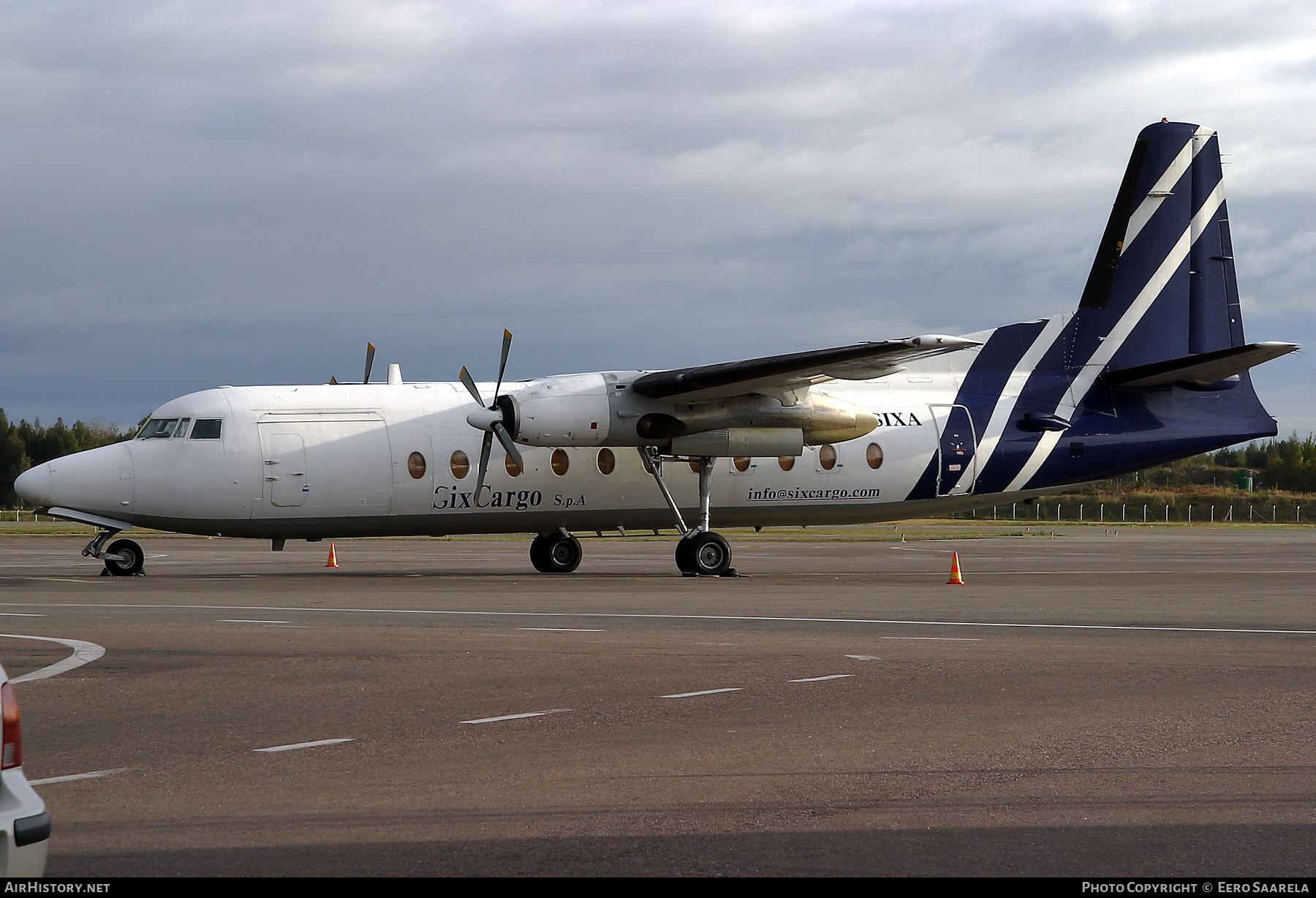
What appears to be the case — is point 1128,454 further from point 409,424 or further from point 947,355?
point 409,424

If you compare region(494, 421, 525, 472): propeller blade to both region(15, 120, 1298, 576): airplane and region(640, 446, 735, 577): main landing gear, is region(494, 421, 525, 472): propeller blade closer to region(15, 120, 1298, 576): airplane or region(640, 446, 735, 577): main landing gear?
region(15, 120, 1298, 576): airplane

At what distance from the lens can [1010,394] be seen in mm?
26281

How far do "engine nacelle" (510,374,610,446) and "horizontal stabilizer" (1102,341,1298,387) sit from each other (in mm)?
11404

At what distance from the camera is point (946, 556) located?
3316 centimetres

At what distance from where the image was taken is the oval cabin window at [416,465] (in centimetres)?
2336

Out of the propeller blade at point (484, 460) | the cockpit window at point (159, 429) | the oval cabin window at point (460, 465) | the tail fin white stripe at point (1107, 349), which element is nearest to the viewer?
the cockpit window at point (159, 429)

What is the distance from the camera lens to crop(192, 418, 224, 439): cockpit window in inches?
885

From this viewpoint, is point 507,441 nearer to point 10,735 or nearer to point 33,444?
point 10,735

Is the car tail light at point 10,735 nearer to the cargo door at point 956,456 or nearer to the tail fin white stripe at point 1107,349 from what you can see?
the cargo door at point 956,456

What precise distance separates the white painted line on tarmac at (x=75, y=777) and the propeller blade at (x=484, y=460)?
16332mm

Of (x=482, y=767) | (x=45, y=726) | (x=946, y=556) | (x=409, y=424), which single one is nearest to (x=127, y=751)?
(x=45, y=726)

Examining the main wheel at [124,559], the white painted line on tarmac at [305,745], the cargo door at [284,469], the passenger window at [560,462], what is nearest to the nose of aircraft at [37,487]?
the main wheel at [124,559]

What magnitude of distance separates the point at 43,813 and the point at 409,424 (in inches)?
783

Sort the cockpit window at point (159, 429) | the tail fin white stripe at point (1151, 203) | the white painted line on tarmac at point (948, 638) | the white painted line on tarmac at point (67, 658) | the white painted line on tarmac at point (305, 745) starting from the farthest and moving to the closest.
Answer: the tail fin white stripe at point (1151, 203)
the cockpit window at point (159, 429)
the white painted line on tarmac at point (948, 638)
the white painted line on tarmac at point (67, 658)
the white painted line on tarmac at point (305, 745)
